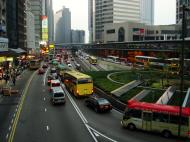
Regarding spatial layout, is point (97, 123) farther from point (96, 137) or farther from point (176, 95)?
point (176, 95)

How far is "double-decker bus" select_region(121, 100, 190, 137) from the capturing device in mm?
27688

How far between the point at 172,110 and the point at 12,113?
2004 cm

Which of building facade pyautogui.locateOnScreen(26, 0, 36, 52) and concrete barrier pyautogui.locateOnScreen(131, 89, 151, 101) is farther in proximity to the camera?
building facade pyautogui.locateOnScreen(26, 0, 36, 52)

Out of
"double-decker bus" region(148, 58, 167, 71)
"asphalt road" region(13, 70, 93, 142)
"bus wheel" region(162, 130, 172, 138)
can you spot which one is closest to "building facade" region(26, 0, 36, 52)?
"double-decker bus" region(148, 58, 167, 71)

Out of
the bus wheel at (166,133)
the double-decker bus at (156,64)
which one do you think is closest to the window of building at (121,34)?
the double-decker bus at (156,64)

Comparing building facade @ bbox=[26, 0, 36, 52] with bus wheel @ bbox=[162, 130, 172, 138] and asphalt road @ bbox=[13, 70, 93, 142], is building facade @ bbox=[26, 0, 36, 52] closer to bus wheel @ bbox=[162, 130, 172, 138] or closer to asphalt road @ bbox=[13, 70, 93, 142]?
asphalt road @ bbox=[13, 70, 93, 142]

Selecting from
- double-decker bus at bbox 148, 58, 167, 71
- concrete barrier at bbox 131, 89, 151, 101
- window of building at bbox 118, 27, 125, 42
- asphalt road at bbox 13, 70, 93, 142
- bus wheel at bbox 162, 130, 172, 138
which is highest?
window of building at bbox 118, 27, 125, 42

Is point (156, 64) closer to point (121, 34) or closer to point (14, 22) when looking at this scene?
point (14, 22)

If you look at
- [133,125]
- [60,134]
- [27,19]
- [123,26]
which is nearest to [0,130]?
[60,134]

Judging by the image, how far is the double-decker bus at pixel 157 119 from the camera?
27.7m

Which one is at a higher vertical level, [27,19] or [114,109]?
[27,19]

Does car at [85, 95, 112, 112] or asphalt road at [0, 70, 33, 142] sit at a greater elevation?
car at [85, 95, 112, 112]

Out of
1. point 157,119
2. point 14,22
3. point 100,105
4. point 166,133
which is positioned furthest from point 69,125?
point 14,22

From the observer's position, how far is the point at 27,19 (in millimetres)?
166625
